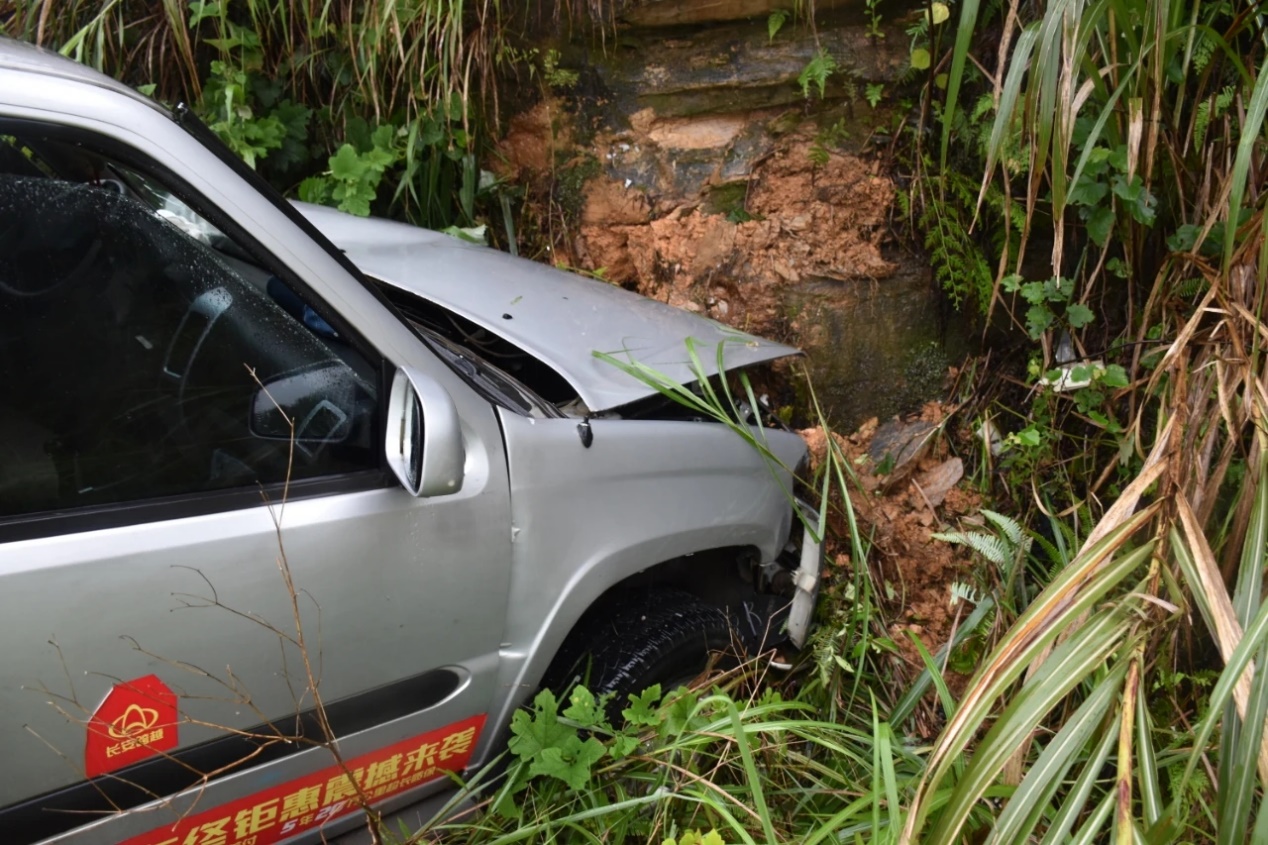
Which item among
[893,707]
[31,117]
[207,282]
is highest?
[31,117]

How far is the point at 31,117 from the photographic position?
1.38m

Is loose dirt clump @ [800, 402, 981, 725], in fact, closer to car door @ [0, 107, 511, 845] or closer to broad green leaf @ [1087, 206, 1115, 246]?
broad green leaf @ [1087, 206, 1115, 246]

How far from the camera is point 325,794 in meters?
1.83

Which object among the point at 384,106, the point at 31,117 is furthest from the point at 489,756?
the point at 384,106

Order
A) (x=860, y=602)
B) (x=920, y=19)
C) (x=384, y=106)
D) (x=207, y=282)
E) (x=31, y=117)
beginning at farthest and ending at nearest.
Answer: (x=384, y=106) → (x=920, y=19) → (x=860, y=602) → (x=207, y=282) → (x=31, y=117)

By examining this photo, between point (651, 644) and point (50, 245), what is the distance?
1.37m

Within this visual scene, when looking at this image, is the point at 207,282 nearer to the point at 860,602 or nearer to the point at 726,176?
the point at 860,602

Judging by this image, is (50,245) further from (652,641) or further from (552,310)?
(652,641)

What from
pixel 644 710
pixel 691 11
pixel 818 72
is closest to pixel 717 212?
pixel 818 72

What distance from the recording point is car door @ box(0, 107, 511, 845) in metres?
1.41

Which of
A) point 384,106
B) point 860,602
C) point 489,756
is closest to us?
point 489,756

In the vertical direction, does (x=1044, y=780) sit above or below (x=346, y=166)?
below

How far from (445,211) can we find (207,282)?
2235 millimetres

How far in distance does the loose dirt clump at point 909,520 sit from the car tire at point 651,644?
77 centimetres
